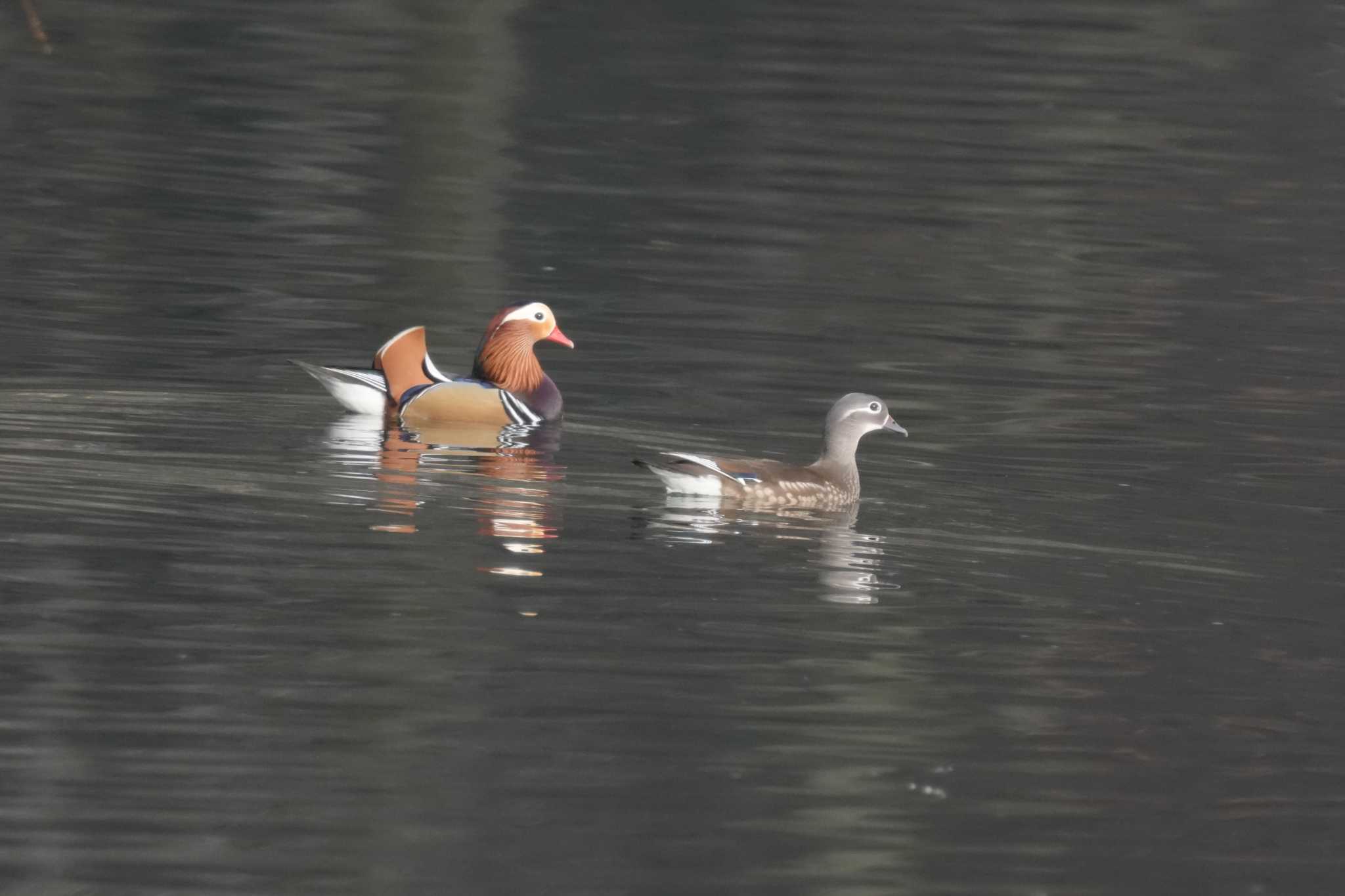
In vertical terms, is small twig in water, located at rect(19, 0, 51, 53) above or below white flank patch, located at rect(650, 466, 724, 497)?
above

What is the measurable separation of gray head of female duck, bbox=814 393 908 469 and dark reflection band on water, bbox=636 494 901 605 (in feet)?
1.12

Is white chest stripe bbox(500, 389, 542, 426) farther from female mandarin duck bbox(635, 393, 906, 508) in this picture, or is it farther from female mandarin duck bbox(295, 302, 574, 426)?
female mandarin duck bbox(635, 393, 906, 508)

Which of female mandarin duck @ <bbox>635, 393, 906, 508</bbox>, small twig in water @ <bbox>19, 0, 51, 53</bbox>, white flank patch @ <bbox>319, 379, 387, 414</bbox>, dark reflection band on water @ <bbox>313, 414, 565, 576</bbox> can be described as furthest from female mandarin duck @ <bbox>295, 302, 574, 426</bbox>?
small twig in water @ <bbox>19, 0, 51, 53</bbox>

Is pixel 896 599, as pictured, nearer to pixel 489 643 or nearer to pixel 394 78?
pixel 489 643

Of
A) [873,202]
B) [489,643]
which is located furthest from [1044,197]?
[489,643]

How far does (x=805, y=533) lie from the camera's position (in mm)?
12117

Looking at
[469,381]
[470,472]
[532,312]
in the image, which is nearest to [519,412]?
[469,381]

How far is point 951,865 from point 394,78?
81.6 ft

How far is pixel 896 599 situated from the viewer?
1068cm

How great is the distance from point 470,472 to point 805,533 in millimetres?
1951

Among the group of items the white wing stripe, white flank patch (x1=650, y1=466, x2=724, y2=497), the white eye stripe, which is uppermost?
the white eye stripe

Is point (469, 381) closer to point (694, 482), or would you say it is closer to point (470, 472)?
point (470, 472)

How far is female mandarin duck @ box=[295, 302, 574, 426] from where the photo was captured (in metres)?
14.7

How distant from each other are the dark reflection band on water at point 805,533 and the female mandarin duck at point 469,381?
8.93 ft
